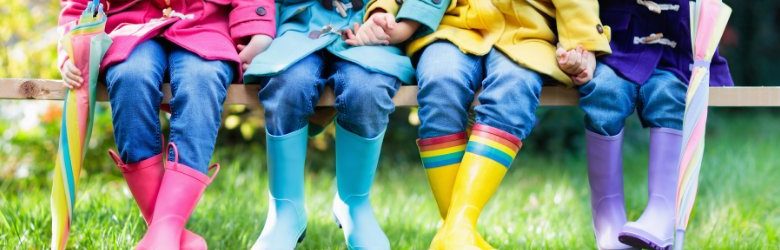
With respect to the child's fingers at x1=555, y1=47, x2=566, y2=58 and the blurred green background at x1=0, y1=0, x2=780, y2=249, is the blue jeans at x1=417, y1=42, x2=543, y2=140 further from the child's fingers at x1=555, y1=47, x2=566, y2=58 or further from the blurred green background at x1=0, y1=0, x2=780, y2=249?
the blurred green background at x1=0, y1=0, x2=780, y2=249

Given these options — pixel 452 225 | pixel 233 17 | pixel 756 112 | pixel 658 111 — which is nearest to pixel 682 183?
pixel 658 111

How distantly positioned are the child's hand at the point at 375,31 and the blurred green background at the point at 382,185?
77 centimetres

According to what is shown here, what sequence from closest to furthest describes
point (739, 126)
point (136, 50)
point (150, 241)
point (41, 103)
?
1. point (150, 241)
2. point (136, 50)
3. point (41, 103)
4. point (739, 126)

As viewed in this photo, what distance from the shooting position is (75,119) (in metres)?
2.48

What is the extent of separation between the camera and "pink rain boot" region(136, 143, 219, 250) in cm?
245

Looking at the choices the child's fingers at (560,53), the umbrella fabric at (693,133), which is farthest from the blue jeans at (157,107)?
the umbrella fabric at (693,133)

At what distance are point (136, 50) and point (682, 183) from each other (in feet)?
4.80

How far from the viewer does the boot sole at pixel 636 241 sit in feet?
8.38

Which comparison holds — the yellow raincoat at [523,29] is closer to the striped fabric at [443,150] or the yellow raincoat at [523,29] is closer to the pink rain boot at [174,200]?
the striped fabric at [443,150]

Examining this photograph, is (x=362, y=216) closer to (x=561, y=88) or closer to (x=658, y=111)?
(x=561, y=88)

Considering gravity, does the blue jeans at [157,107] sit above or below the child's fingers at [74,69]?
below

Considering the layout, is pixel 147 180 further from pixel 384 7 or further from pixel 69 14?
pixel 384 7

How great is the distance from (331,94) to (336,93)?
0.05 metres

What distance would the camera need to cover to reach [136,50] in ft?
8.46
